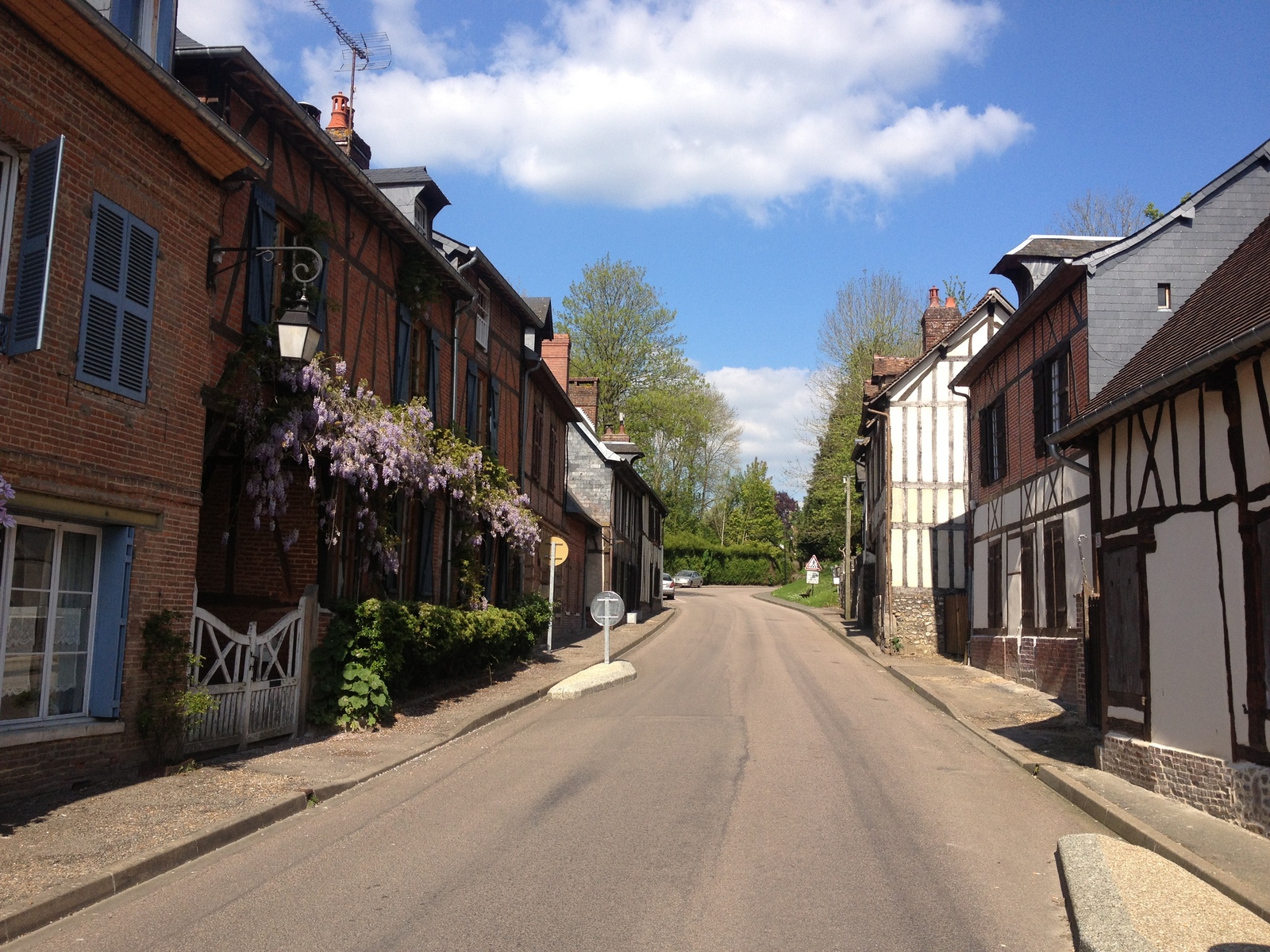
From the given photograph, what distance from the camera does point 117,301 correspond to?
342 inches

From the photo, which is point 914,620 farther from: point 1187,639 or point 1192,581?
point 1192,581

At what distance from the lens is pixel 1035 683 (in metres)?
17.9

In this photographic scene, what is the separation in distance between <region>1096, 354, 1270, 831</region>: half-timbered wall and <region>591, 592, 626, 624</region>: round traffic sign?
10.2 meters

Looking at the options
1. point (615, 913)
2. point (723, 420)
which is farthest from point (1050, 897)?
point (723, 420)

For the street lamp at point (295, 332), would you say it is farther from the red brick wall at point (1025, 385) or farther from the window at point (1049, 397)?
the window at point (1049, 397)

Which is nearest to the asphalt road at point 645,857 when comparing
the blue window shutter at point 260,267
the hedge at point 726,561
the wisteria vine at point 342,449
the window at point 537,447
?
the wisteria vine at point 342,449

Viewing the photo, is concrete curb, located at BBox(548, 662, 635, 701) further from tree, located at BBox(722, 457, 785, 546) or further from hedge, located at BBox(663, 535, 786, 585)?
tree, located at BBox(722, 457, 785, 546)

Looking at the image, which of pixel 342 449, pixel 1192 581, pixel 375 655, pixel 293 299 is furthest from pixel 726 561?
pixel 1192 581

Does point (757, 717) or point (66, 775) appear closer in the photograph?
point (66, 775)

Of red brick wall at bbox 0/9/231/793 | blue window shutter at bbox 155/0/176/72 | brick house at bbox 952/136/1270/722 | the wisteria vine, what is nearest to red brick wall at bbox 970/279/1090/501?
brick house at bbox 952/136/1270/722

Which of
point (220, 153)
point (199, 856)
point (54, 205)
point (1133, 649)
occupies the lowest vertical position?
point (199, 856)

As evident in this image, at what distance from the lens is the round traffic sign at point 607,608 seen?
2006cm

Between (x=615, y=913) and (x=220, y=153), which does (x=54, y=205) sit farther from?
(x=615, y=913)

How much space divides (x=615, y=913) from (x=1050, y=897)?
2.69 m
